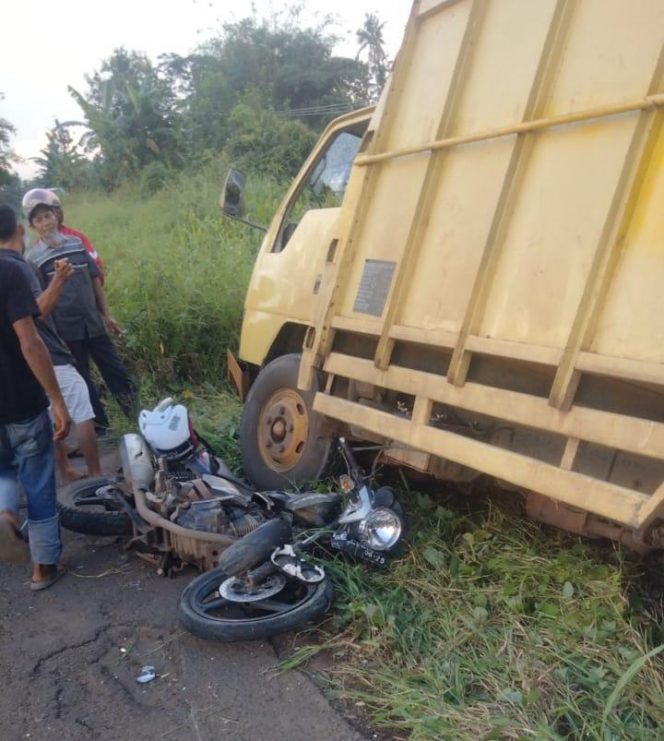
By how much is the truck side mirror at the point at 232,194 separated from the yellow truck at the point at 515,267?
1.38 metres

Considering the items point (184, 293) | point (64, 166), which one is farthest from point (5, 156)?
point (184, 293)

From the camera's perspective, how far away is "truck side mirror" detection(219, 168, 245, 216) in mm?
4609

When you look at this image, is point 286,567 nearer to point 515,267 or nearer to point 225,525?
point 225,525

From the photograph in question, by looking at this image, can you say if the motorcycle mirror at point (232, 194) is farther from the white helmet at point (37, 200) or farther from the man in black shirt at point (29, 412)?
the man in black shirt at point (29, 412)

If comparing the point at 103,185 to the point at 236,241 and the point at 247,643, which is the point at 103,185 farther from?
the point at 247,643

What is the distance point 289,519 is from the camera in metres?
3.43

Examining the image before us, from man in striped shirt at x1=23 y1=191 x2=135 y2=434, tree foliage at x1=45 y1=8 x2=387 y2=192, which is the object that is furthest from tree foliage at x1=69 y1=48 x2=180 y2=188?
man in striped shirt at x1=23 y1=191 x2=135 y2=434

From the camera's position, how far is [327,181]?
464 cm

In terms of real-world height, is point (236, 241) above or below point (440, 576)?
above

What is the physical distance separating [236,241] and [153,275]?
8.12 ft

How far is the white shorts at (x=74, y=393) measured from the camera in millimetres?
4477

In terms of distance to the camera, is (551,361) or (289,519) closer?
(551,361)

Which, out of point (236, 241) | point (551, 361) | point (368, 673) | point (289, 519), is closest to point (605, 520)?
point (551, 361)

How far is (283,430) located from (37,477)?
1.35m
